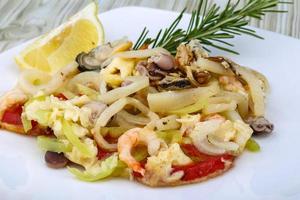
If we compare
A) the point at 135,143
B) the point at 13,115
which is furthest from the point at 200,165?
the point at 13,115

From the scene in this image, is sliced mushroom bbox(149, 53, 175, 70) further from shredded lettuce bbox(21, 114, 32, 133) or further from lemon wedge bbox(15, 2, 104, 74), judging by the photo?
lemon wedge bbox(15, 2, 104, 74)

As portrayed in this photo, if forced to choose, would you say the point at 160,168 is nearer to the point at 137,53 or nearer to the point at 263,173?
the point at 263,173

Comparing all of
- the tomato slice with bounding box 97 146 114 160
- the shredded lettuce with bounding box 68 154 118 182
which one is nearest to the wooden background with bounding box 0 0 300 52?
the tomato slice with bounding box 97 146 114 160

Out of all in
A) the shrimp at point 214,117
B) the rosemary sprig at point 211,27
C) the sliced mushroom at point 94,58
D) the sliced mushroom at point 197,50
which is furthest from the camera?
the rosemary sprig at point 211,27

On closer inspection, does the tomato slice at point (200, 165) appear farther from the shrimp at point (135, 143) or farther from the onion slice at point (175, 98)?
the onion slice at point (175, 98)

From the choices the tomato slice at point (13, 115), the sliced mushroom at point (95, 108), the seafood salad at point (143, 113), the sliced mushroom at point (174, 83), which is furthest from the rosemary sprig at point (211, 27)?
the tomato slice at point (13, 115)

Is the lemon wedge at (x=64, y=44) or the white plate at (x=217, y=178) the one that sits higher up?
the lemon wedge at (x=64, y=44)
